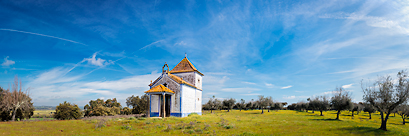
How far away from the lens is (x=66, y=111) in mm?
37531

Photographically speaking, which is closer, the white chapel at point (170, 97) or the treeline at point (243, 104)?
the white chapel at point (170, 97)

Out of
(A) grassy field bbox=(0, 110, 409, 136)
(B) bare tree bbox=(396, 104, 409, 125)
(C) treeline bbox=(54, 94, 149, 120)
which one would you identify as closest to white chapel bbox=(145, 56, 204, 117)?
(C) treeline bbox=(54, 94, 149, 120)

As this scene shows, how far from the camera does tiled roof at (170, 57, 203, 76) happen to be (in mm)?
40053

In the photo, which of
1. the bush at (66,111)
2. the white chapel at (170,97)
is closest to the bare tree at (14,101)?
the bush at (66,111)

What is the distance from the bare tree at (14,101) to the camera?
28.2 meters

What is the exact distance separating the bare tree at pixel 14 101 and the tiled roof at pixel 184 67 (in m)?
25.3

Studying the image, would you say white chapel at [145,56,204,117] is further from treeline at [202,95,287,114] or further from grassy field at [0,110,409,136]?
treeline at [202,95,287,114]

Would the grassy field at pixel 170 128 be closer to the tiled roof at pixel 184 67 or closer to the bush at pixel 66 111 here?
the tiled roof at pixel 184 67

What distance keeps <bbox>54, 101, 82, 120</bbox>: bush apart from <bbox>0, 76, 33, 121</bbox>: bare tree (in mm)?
5940

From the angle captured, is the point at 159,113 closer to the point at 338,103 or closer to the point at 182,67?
the point at 182,67

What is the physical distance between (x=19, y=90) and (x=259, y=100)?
63.7 metres

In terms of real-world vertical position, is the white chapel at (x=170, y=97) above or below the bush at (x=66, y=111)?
above

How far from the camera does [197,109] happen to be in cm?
3922

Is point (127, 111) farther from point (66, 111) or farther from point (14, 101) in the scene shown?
point (14, 101)
